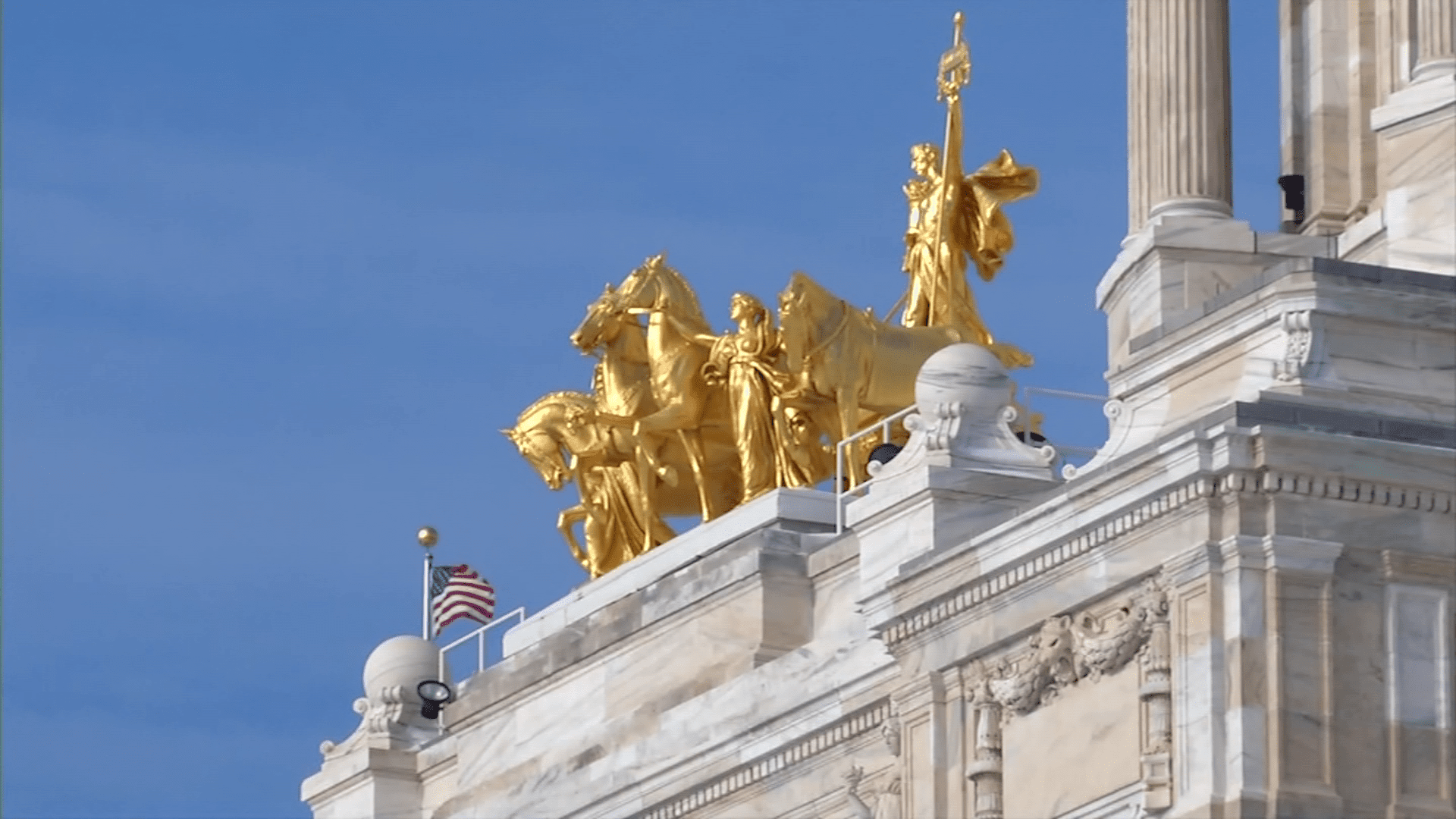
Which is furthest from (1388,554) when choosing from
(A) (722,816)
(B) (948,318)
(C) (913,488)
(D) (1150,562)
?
(B) (948,318)

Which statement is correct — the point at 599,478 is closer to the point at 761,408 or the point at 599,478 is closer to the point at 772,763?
the point at 761,408

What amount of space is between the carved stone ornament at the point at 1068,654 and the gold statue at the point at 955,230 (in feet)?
38.5

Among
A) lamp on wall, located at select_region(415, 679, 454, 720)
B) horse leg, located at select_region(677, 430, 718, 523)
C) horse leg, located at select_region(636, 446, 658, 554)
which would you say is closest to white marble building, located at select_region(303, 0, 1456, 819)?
horse leg, located at select_region(636, 446, 658, 554)

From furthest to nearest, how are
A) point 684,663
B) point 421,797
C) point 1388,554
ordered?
1. point 421,797
2. point 684,663
3. point 1388,554

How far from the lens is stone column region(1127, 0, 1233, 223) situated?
5909cm

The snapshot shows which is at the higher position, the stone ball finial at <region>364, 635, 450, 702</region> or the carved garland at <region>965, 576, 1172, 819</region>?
the stone ball finial at <region>364, 635, 450, 702</region>

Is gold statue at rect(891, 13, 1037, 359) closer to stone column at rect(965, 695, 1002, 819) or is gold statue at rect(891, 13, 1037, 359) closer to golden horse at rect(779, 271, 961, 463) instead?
golden horse at rect(779, 271, 961, 463)

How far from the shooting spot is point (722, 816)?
60.7 m

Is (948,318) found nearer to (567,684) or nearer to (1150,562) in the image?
(567,684)

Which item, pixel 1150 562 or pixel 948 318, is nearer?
pixel 1150 562

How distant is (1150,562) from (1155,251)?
607cm

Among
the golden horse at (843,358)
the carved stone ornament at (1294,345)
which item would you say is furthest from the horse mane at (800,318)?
the carved stone ornament at (1294,345)

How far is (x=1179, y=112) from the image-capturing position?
195ft

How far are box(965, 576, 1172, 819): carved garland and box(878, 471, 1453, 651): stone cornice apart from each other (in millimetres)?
512
